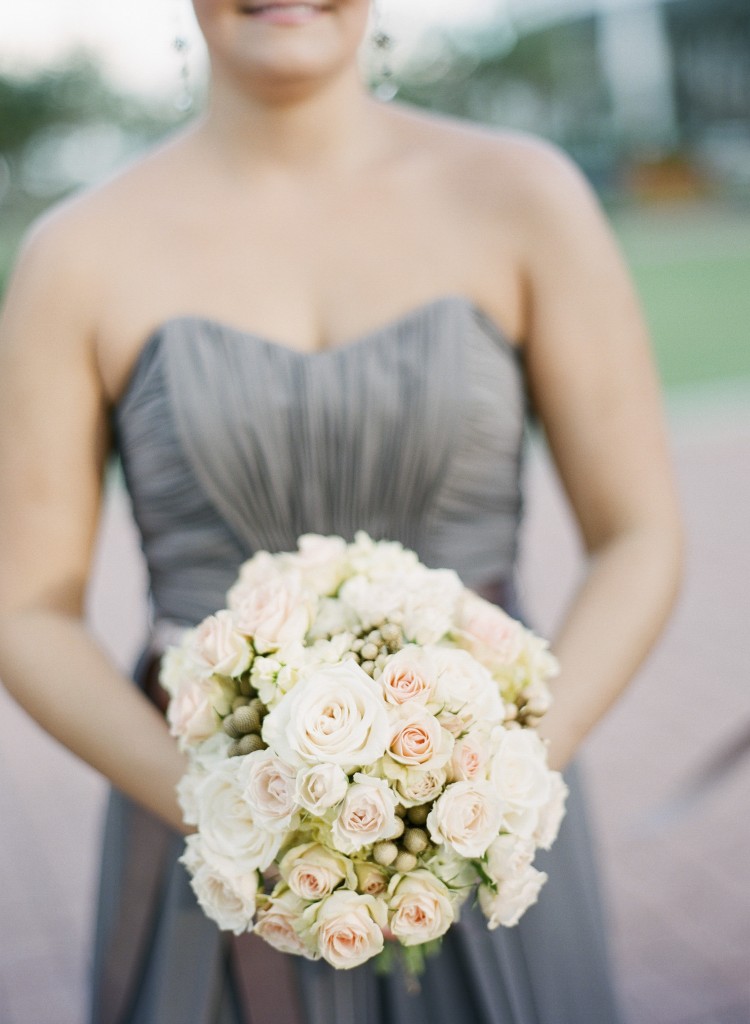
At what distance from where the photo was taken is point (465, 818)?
148 cm

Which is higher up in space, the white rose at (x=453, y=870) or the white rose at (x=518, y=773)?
the white rose at (x=518, y=773)

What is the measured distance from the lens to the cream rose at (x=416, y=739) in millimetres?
1473

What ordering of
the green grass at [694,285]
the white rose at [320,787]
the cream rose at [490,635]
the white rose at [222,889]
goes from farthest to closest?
the green grass at [694,285] < the cream rose at [490,635] < the white rose at [222,889] < the white rose at [320,787]

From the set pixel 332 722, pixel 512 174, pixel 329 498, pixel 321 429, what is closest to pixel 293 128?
pixel 512 174

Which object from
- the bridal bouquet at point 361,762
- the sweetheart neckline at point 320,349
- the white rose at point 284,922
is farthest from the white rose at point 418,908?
the sweetheart neckline at point 320,349

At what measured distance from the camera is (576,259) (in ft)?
6.59

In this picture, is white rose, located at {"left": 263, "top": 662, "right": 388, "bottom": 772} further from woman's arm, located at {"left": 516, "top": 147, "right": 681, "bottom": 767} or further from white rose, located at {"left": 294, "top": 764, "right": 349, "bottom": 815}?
woman's arm, located at {"left": 516, "top": 147, "right": 681, "bottom": 767}

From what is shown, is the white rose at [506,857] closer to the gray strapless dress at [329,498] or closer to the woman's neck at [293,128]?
the gray strapless dress at [329,498]

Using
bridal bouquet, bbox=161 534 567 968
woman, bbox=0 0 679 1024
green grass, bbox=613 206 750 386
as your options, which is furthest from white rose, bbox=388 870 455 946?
green grass, bbox=613 206 750 386

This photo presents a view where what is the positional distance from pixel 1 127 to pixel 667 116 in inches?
1023

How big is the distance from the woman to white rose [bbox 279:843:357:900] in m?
0.50

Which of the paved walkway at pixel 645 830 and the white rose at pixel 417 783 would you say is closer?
the white rose at pixel 417 783

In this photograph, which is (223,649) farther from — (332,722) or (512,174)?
(512,174)

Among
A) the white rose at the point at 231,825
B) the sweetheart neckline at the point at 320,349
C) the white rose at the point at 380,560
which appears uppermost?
the sweetheart neckline at the point at 320,349
